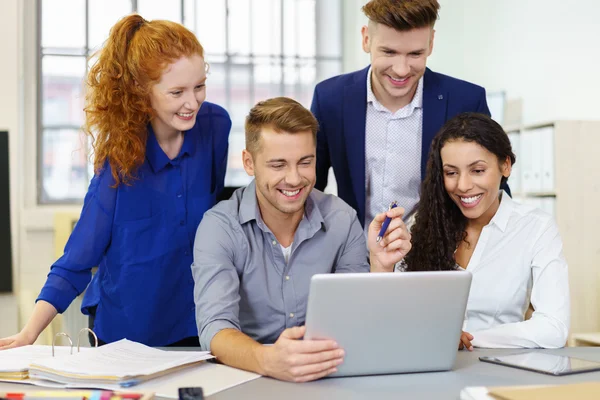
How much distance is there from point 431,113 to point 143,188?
2.98 ft

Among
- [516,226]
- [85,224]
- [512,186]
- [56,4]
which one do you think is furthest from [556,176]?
[56,4]

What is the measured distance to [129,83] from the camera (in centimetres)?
192

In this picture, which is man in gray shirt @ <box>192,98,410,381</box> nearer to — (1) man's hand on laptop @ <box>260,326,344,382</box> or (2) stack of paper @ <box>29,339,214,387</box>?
(2) stack of paper @ <box>29,339,214,387</box>

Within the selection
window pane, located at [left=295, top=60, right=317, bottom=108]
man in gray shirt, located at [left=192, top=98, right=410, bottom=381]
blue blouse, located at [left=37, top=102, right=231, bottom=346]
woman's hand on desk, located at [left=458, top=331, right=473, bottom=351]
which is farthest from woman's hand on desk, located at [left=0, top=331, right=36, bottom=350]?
window pane, located at [left=295, top=60, right=317, bottom=108]

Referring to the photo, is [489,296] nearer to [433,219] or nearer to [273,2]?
[433,219]

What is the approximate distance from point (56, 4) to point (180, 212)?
3.95m

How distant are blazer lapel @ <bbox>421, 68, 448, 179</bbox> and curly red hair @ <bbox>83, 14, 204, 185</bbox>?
0.73m

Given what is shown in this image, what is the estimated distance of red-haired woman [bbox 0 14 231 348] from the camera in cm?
189

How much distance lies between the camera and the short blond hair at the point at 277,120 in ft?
6.02

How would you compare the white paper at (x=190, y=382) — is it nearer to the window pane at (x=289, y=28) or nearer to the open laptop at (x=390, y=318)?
the open laptop at (x=390, y=318)

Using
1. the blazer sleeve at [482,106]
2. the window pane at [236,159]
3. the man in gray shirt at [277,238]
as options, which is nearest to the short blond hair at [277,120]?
the man in gray shirt at [277,238]

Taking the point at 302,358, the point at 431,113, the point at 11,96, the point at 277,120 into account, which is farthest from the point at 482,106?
the point at 11,96

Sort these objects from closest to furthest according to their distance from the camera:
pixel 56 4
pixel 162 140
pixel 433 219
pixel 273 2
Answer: pixel 162 140
pixel 433 219
pixel 56 4
pixel 273 2

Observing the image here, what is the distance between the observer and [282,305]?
73.5 inches
